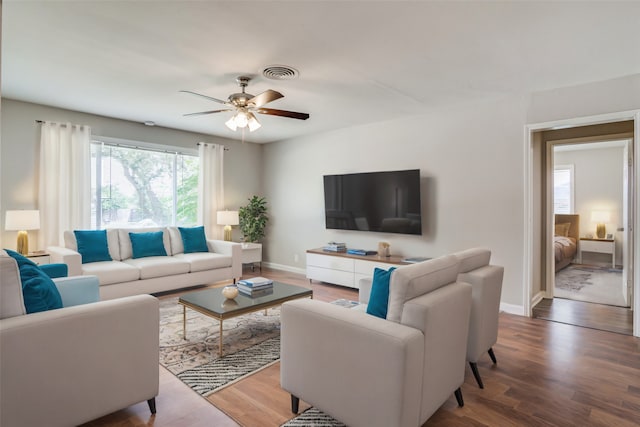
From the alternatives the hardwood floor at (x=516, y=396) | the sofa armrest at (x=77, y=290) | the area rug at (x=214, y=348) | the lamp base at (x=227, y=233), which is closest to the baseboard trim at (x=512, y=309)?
the hardwood floor at (x=516, y=396)

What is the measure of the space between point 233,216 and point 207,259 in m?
1.15

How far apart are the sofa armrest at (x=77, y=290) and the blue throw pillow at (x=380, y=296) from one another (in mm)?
2028

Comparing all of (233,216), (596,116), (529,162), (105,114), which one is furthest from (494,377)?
(105,114)

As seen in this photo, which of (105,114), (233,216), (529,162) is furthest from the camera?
(233,216)

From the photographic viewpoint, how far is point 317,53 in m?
2.82

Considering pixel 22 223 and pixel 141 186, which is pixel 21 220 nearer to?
pixel 22 223

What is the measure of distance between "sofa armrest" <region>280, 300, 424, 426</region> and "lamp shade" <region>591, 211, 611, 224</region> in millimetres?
7747

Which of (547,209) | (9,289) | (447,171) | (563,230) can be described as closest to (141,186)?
(9,289)

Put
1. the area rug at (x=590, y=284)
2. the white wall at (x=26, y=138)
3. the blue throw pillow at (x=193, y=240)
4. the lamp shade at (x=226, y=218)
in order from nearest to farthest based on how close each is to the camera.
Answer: the white wall at (x=26, y=138), the area rug at (x=590, y=284), the blue throw pillow at (x=193, y=240), the lamp shade at (x=226, y=218)

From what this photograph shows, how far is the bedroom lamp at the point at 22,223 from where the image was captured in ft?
12.6

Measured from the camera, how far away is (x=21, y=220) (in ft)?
12.7

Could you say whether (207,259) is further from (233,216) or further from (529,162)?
(529,162)

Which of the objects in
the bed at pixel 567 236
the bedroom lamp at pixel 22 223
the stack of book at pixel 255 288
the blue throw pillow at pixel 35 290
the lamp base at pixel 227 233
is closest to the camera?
the blue throw pillow at pixel 35 290

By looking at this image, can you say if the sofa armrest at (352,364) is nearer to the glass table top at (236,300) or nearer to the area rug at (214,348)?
the area rug at (214,348)
